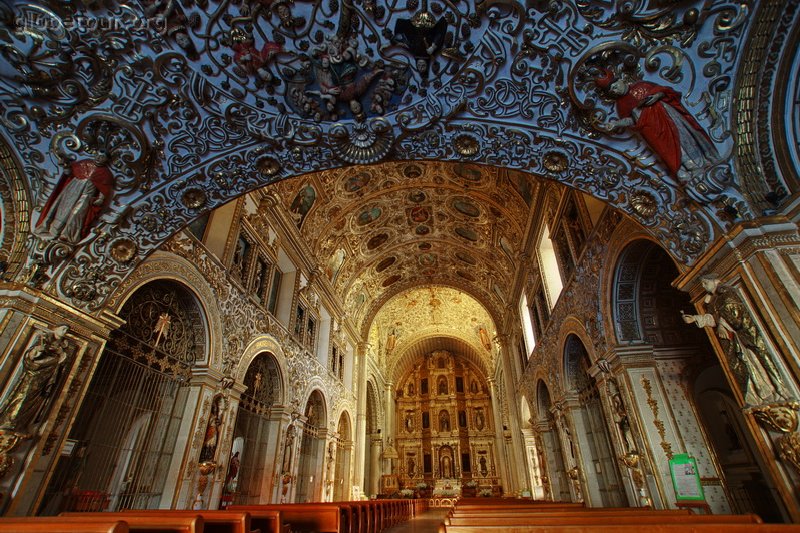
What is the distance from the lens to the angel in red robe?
4387 millimetres

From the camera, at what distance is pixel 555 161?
18.6 ft

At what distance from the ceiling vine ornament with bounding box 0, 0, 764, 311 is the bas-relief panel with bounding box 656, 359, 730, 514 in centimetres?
310

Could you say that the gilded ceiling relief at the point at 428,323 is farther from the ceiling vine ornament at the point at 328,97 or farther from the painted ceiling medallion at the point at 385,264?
the ceiling vine ornament at the point at 328,97

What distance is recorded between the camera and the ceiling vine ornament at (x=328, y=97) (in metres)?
4.36

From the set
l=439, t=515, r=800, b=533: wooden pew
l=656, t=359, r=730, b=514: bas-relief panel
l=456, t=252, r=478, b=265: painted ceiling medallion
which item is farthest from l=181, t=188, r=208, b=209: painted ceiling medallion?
l=456, t=252, r=478, b=265: painted ceiling medallion

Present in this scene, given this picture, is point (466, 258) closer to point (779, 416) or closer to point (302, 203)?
point (302, 203)

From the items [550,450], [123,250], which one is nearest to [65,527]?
[123,250]

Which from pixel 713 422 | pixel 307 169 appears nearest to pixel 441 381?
pixel 713 422

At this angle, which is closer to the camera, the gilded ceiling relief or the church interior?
the church interior

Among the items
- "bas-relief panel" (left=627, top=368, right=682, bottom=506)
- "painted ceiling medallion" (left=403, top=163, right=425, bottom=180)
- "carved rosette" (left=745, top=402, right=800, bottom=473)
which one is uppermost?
"painted ceiling medallion" (left=403, top=163, right=425, bottom=180)

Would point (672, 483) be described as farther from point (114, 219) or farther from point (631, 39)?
point (114, 219)

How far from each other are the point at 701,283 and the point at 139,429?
9.36m

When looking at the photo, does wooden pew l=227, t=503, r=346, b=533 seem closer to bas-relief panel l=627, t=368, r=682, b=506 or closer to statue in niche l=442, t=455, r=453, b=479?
bas-relief panel l=627, t=368, r=682, b=506

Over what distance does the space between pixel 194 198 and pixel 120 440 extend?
4.53 metres
